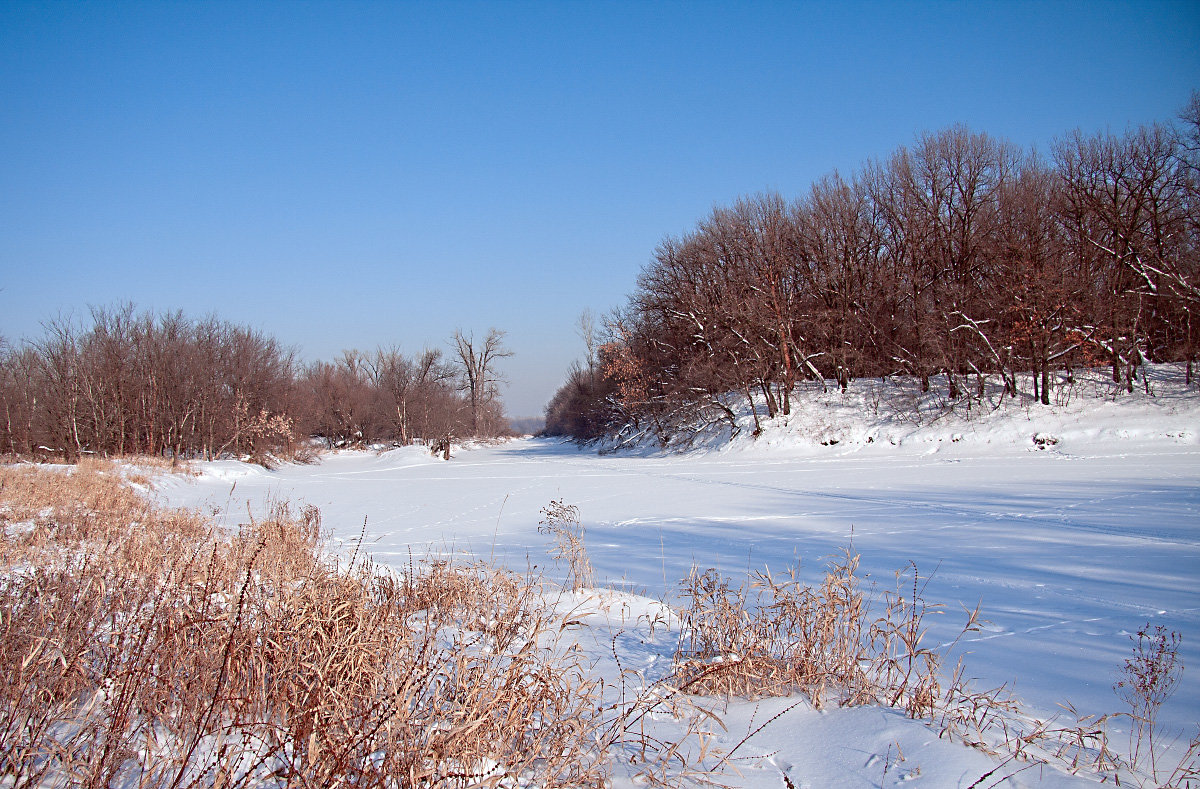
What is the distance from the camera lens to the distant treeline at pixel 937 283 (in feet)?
74.7

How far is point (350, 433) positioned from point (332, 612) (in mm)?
51266

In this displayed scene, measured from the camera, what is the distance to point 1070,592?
5906 mm

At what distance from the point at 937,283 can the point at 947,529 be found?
21698 millimetres

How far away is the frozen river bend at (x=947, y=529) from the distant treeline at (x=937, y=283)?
5119 millimetres

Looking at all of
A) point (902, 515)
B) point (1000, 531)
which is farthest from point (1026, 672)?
point (902, 515)

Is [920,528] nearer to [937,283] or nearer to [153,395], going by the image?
[937,283]

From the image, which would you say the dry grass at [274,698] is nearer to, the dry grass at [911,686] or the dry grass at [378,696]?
the dry grass at [378,696]

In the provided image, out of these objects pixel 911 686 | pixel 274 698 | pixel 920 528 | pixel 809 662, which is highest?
pixel 274 698

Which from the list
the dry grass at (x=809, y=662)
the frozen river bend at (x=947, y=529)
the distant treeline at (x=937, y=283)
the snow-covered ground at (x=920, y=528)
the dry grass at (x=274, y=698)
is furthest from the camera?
the distant treeline at (x=937, y=283)

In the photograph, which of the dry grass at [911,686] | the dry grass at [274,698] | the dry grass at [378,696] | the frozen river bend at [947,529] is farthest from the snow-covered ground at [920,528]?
the dry grass at [274,698]

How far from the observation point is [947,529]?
9.10m

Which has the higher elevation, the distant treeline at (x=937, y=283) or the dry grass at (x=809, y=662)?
the distant treeline at (x=937, y=283)

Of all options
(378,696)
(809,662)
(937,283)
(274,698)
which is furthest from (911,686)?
(937,283)

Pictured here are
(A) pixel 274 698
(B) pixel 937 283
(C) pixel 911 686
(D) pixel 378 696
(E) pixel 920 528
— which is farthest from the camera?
(B) pixel 937 283
